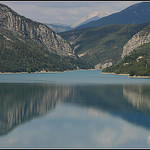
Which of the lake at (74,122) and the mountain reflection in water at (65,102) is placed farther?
the mountain reflection in water at (65,102)

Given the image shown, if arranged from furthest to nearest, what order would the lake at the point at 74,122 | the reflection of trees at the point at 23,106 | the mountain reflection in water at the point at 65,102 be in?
the mountain reflection in water at the point at 65,102 → the reflection of trees at the point at 23,106 → the lake at the point at 74,122

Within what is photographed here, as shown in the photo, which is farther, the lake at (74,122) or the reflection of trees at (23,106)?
the reflection of trees at (23,106)

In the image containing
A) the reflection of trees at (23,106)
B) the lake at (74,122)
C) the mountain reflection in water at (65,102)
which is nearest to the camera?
the lake at (74,122)

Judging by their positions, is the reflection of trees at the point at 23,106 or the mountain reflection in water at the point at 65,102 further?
the mountain reflection in water at the point at 65,102

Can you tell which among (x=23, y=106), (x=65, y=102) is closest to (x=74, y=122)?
(x=23, y=106)

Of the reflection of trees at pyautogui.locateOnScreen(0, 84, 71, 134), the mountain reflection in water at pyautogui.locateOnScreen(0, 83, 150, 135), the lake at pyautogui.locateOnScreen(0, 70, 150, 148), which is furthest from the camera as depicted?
the mountain reflection in water at pyautogui.locateOnScreen(0, 83, 150, 135)

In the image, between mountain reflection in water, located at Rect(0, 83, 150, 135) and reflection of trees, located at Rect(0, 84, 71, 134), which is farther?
mountain reflection in water, located at Rect(0, 83, 150, 135)

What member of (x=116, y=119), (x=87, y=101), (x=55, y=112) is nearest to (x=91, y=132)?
(x=116, y=119)

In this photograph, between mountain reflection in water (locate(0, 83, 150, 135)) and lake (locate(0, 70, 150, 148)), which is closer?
lake (locate(0, 70, 150, 148))

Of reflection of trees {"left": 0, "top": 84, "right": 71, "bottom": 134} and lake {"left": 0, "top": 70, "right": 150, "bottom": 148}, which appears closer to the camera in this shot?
lake {"left": 0, "top": 70, "right": 150, "bottom": 148}

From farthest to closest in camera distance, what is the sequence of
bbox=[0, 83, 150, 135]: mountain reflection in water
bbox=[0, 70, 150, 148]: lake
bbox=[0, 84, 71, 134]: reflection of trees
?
bbox=[0, 83, 150, 135]: mountain reflection in water → bbox=[0, 84, 71, 134]: reflection of trees → bbox=[0, 70, 150, 148]: lake

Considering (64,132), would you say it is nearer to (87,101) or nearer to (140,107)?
(140,107)
